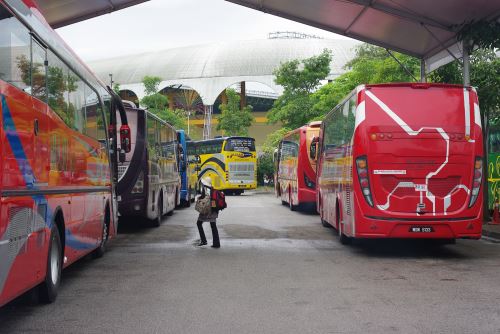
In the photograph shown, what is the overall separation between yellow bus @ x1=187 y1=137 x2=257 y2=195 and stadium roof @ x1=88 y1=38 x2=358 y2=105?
150 feet

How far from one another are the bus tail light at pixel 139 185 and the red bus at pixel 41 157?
16.8 ft

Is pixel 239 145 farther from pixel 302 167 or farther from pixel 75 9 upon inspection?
pixel 75 9

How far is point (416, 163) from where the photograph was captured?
11.3 m

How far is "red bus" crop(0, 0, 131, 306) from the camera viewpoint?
560cm

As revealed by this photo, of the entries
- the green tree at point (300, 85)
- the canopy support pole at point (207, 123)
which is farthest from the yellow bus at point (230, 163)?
the canopy support pole at point (207, 123)

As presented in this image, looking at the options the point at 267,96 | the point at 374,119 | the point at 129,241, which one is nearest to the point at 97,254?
the point at 129,241

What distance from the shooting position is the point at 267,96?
8931 cm

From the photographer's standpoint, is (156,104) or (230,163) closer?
(230,163)

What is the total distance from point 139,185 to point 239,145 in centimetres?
2646

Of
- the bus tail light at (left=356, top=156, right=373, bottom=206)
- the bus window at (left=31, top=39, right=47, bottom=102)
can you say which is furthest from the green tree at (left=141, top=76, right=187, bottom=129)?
the bus window at (left=31, top=39, right=47, bottom=102)

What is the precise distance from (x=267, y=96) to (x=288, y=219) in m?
69.2

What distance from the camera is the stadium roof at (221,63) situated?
88625 mm

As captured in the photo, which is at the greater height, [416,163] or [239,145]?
[239,145]

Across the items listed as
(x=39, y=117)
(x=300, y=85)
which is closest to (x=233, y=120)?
(x=300, y=85)
